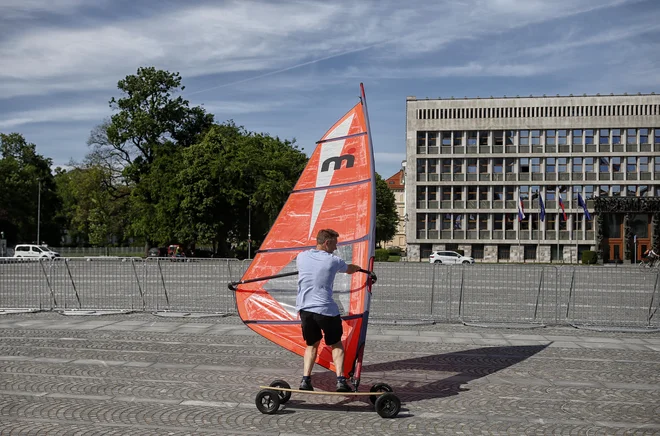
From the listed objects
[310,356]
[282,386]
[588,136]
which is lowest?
[282,386]

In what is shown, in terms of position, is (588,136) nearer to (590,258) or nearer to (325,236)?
(590,258)

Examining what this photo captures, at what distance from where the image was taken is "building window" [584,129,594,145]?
74000mm

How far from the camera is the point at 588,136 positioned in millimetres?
74062

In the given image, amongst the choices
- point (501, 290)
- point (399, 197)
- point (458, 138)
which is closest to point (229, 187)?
point (458, 138)

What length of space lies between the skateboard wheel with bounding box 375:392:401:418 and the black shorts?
80 centimetres

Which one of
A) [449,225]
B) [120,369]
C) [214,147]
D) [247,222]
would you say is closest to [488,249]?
[449,225]

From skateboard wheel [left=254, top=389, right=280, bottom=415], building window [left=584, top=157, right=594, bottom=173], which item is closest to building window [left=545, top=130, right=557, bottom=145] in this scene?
building window [left=584, top=157, right=594, bottom=173]

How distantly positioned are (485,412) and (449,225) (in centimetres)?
6891

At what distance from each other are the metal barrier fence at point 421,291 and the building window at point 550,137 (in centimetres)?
5984

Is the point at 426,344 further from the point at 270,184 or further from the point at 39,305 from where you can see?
the point at 270,184

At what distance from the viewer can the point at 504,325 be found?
15.3 meters

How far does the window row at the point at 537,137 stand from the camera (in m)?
73.2

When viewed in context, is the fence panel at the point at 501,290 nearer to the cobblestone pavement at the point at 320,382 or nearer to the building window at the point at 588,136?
the cobblestone pavement at the point at 320,382

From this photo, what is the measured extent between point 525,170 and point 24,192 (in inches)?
2214
